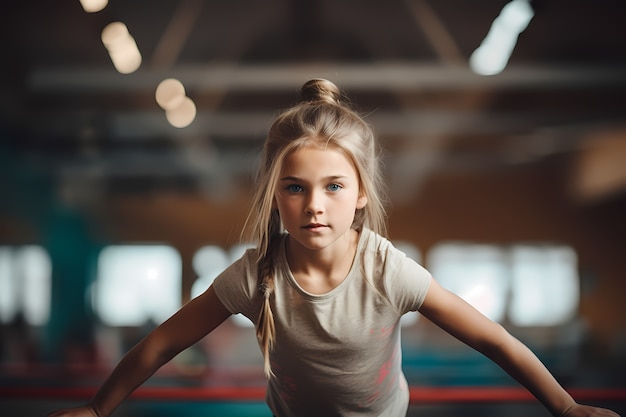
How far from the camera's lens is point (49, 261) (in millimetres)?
3855

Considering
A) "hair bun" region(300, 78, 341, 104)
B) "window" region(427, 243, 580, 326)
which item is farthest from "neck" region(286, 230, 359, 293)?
"window" region(427, 243, 580, 326)

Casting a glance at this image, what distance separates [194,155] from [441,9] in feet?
7.17

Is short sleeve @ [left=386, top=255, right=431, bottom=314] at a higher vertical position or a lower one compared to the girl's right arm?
higher

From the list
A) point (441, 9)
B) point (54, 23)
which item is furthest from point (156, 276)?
point (441, 9)

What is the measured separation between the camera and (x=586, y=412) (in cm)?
75

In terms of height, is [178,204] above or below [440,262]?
above

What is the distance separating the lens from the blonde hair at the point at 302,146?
79cm

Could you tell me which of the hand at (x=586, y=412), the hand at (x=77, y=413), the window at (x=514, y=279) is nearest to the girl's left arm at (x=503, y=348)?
the hand at (x=586, y=412)

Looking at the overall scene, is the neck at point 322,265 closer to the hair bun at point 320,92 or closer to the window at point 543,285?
the hair bun at point 320,92

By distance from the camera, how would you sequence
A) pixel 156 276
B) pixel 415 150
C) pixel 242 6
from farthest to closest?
pixel 415 150 → pixel 156 276 → pixel 242 6

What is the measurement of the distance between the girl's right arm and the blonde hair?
9 cm

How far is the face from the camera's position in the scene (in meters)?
0.77

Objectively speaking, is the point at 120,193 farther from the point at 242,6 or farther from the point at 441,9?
the point at 441,9

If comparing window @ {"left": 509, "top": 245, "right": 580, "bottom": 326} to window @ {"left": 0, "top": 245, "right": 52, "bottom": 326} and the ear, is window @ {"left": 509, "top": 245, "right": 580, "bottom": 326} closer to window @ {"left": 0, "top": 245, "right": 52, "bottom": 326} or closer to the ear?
window @ {"left": 0, "top": 245, "right": 52, "bottom": 326}
